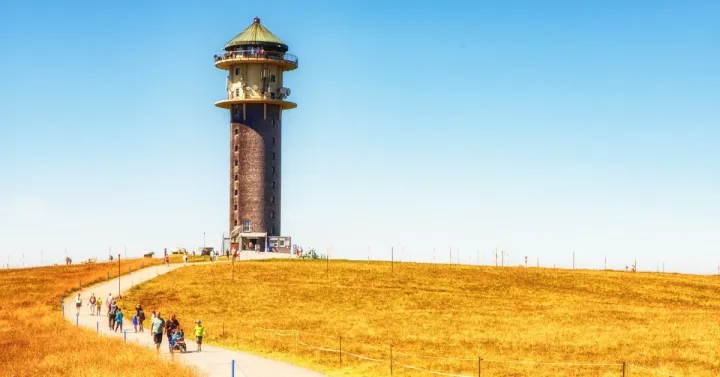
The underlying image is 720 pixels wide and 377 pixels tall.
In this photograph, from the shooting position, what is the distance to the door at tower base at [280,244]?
378ft

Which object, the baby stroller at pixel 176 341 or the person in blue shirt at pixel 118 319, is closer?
the baby stroller at pixel 176 341

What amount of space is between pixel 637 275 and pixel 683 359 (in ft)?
163

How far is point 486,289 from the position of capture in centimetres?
8488

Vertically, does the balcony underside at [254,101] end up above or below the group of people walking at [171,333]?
above

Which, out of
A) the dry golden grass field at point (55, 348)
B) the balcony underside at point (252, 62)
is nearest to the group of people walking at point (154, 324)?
the dry golden grass field at point (55, 348)

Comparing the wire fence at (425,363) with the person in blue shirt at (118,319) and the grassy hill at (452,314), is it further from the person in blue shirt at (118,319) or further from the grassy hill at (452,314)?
the person in blue shirt at (118,319)

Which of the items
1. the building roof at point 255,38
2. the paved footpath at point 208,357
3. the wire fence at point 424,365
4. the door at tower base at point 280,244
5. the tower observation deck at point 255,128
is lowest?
the wire fence at point 424,365

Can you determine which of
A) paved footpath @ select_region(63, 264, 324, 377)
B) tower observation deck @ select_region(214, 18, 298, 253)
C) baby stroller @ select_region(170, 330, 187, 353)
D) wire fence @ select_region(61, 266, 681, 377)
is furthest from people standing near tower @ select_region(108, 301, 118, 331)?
tower observation deck @ select_region(214, 18, 298, 253)

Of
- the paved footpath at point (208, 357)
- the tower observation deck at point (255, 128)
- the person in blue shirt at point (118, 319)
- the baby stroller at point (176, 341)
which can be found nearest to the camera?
the paved footpath at point (208, 357)

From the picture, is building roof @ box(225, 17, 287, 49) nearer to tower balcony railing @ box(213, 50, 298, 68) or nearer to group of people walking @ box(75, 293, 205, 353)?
tower balcony railing @ box(213, 50, 298, 68)

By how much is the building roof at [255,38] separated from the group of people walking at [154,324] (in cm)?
5257

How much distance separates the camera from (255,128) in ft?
379

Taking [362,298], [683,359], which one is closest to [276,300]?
[362,298]

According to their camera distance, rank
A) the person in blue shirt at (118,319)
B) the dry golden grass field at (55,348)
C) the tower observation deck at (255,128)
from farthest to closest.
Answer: the tower observation deck at (255,128)
the person in blue shirt at (118,319)
the dry golden grass field at (55,348)
